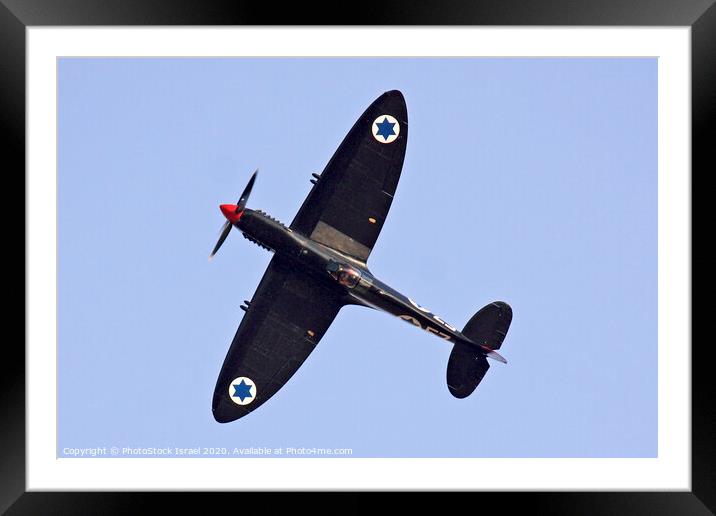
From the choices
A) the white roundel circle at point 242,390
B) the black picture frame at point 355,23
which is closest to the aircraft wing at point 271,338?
the white roundel circle at point 242,390

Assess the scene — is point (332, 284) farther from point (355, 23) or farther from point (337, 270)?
point (355, 23)

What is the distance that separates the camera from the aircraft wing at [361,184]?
17.1 meters

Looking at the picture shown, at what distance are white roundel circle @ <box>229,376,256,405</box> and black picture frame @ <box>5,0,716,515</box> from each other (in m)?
3.25

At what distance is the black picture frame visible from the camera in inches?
563

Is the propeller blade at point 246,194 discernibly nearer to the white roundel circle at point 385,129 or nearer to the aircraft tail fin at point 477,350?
the white roundel circle at point 385,129

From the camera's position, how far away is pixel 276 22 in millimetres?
14469

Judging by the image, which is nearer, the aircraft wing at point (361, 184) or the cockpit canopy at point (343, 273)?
the cockpit canopy at point (343, 273)

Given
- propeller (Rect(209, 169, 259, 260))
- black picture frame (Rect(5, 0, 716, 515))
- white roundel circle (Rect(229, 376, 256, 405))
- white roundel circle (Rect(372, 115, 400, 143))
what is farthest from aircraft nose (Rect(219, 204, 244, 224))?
white roundel circle (Rect(229, 376, 256, 405))

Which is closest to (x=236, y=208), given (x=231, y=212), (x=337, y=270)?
(x=231, y=212)

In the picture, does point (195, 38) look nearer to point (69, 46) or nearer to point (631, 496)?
point (69, 46)

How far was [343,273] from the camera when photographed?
16625 millimetres

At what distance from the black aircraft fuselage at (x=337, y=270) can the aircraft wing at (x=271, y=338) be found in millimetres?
720

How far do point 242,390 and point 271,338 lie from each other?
1.31 m

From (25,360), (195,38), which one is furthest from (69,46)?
(25,360)
